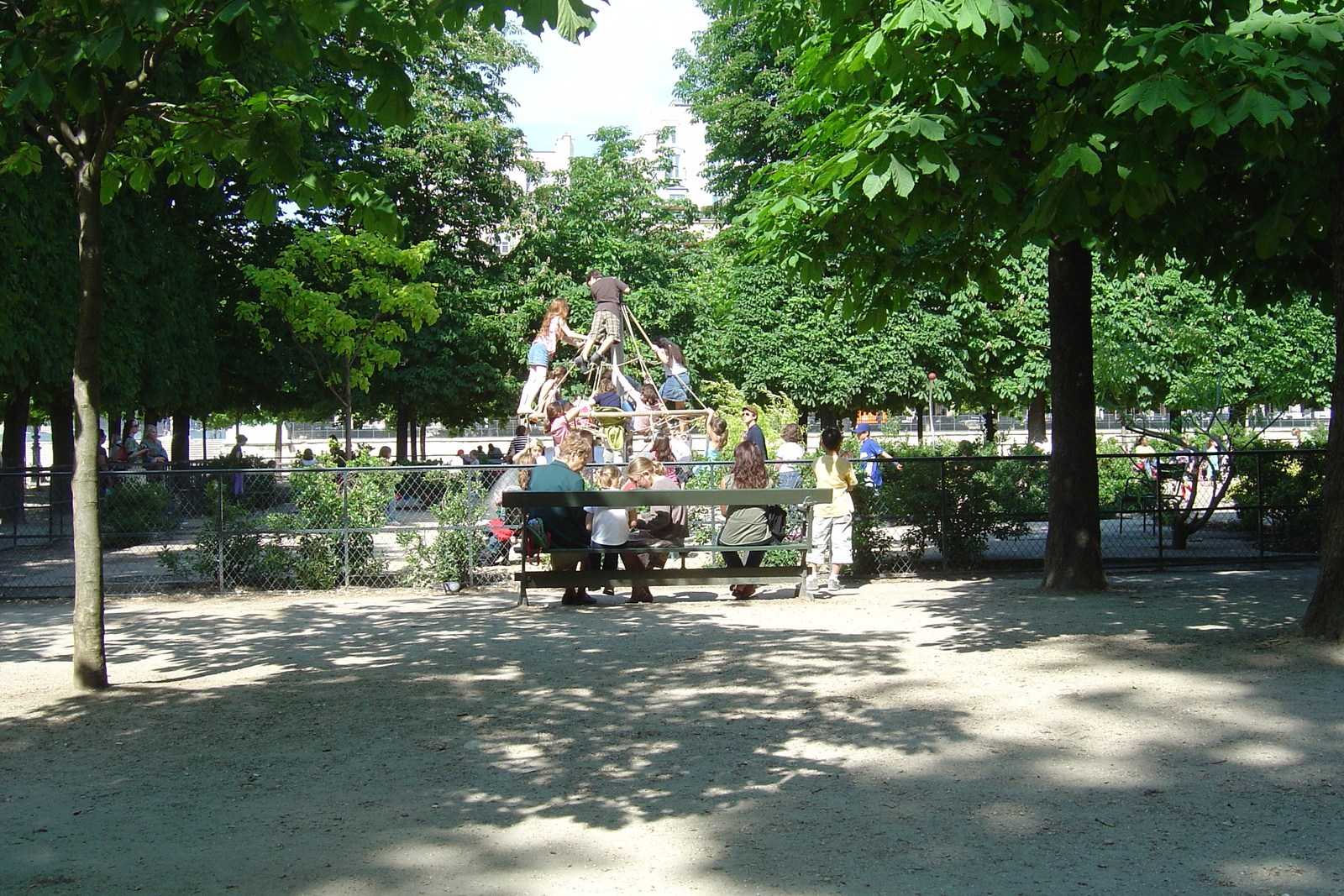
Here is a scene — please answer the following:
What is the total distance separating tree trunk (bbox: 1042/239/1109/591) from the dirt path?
4.35ft

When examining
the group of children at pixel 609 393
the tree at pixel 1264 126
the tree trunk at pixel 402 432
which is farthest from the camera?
the tree trunk at pixel 402 432

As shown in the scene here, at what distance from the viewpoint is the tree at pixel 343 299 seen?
27391 mm

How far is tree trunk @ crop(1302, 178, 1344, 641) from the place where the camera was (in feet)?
24.7

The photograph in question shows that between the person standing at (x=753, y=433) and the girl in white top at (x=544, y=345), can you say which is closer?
the person standing at (x=753, y=433)

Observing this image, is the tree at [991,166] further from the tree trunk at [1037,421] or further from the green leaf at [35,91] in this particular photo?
the tree trunk at [1037,421]

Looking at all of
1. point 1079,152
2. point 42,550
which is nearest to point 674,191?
point 42,550

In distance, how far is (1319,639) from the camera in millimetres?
7637

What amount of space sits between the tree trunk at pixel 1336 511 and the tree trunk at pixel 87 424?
7.82 meters

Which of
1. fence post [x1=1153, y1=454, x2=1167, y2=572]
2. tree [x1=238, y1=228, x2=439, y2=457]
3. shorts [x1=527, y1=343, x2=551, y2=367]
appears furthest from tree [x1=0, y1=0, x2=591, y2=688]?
tree [x1=238, y1=228, x2=439, y2=457]

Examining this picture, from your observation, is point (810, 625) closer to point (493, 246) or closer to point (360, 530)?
point (360, 530)

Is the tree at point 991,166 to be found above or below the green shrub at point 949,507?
above

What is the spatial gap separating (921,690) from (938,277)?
4.08 metres

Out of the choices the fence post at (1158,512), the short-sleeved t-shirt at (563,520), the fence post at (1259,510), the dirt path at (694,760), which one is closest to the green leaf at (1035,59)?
the dirt path at (694,760)

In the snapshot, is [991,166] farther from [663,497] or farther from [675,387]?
[675,387]
